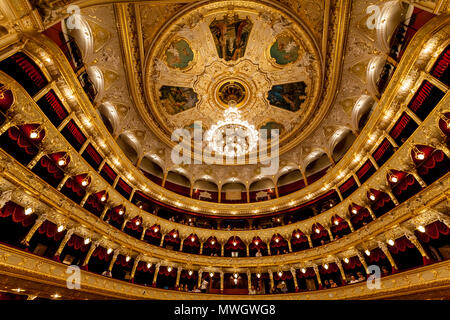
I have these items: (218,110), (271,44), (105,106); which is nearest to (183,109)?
(218,110)

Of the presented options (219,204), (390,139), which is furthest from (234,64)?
(219,204)

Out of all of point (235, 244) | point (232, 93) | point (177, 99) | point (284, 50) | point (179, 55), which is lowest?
point (235, 244)

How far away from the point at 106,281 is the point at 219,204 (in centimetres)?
1022

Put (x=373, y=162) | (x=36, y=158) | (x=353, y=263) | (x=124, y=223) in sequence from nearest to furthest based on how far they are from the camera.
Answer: (x=36, y=158) < (x=373, y=162) < (x=353, y=263) < (x=124, y=223)

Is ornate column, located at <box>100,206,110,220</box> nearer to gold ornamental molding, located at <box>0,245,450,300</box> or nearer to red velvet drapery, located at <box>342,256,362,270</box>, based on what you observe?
gold ornamental molding, located at <box>0,245,450,300</box>

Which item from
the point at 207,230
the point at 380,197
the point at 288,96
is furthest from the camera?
the point at 207,230

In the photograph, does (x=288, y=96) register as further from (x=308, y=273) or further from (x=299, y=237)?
(x=308, y=273)

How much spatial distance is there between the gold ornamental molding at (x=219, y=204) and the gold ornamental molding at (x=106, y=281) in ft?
21.4

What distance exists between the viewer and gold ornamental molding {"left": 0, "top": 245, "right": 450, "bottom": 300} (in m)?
7.73

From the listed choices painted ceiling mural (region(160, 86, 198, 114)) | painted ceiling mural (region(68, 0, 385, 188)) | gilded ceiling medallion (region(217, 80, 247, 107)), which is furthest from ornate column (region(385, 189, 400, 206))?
painted ceiling mural (region(160, 86, 198, 114))

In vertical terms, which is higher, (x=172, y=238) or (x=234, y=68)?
(x=234, y=68)

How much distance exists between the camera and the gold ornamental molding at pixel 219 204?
746 centimetres

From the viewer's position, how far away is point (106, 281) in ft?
37.8
